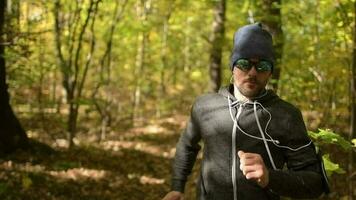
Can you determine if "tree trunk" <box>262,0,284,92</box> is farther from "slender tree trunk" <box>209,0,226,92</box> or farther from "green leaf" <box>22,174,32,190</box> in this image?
"green leaf" <box>22,174,32,190</box>

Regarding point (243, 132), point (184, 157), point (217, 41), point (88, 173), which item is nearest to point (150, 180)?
point (88, 173)

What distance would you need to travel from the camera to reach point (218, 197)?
3061 millimetres

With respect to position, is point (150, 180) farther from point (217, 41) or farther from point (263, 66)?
point (263, 66)

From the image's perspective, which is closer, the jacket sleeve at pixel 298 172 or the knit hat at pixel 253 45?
the jacket sleeve at pixel 298 172

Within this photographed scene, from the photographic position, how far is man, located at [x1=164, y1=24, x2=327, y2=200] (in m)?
2.78

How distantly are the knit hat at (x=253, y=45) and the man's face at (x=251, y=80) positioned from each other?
0.19 ft

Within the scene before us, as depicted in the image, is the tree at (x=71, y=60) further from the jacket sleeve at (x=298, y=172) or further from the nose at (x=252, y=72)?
the jacket sleeve at (x=298, y=172)

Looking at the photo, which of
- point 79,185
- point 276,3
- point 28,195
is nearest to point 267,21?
point 276,3

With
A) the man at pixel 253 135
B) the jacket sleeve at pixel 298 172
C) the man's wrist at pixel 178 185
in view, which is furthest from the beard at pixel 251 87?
the man's wrist at pixel 178 185

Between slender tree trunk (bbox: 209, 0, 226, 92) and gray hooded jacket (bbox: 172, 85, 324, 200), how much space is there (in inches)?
429

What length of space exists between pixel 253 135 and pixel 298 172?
0.36 metres

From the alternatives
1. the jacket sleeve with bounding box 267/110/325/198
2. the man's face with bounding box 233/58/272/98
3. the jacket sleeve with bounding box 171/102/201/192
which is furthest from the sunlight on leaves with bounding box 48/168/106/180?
the jacket sleeve with bounding box 267/110/325/198

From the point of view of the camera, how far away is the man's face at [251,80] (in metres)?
2.97

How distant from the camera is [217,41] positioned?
46.6 feet
